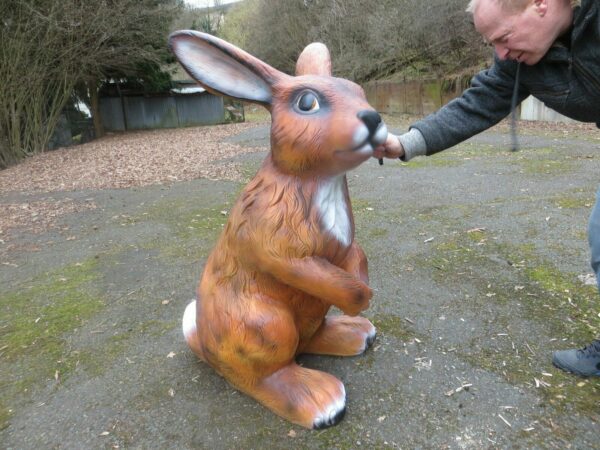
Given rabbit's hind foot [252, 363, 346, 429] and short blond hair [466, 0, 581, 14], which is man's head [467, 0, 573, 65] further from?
rabbit's hind foot [252, 363, 346, 429]

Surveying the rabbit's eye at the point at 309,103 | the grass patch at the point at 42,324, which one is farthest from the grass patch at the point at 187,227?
the rabbit's eye at the point at 309,103

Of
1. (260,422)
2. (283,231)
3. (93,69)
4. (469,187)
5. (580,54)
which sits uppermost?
(93,69)

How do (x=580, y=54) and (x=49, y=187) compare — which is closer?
(x=580, y=54)

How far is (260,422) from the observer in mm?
1990

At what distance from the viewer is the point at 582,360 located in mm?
2156

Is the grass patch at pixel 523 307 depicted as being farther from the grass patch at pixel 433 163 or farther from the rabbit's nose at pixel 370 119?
the grass patch at pixel 433 163

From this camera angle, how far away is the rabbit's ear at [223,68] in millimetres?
1699

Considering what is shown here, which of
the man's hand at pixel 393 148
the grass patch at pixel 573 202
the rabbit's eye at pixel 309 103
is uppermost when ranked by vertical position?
the rabbit's eye at pixel 309 103

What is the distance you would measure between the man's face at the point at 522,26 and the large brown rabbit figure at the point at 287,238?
535 mm

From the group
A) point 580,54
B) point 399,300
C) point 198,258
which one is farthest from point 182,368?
point 580,54

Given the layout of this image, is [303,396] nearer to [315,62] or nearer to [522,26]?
[315,62]

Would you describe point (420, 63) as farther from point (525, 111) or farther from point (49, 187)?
point (49, 187)

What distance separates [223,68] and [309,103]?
0.36 m

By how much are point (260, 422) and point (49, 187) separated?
7166 mm
